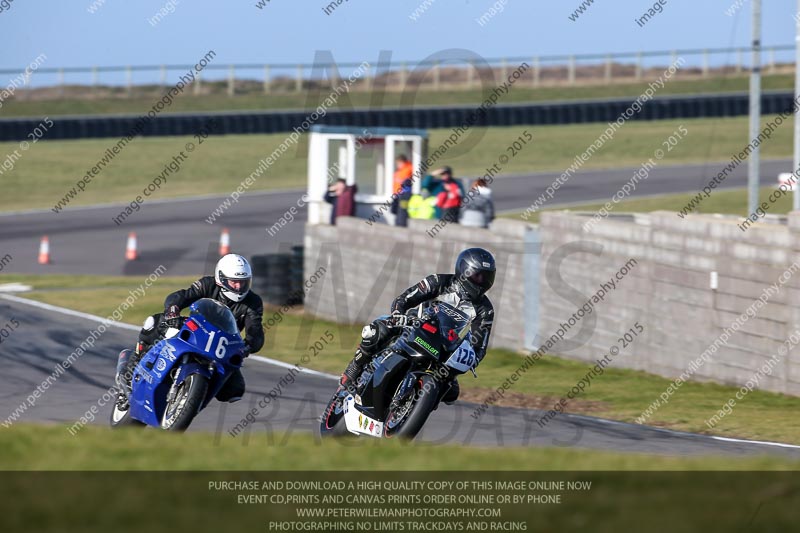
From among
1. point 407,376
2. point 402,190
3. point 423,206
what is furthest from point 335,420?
point 402,190

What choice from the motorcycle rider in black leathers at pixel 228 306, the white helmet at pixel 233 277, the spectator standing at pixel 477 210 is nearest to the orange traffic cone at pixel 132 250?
the spectator standing at pixel 477 210

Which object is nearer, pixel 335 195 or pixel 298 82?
pixel 335 195

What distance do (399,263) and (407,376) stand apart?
34.2 ft

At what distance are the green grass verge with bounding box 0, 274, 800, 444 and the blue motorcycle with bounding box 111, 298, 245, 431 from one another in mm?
5311

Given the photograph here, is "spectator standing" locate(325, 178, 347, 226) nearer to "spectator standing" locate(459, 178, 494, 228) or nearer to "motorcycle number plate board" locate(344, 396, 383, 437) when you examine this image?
"spectator standing" locate(459, 178, 494, 228)

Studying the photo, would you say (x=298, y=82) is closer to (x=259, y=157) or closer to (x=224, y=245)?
(x=259, y=157)

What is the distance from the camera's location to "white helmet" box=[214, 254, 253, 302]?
35.0ft

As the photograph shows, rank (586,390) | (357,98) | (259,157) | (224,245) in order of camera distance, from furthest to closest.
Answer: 1. (357,98)
2. (259,157)
3. (224,245)
4. (586,390)

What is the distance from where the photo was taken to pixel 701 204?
3328 centimetres

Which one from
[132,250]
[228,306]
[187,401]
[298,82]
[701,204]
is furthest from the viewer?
[298,82]

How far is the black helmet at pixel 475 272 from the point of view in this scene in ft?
34.3

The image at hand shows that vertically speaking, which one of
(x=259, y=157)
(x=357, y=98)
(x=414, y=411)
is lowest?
(x=414, y=411)
